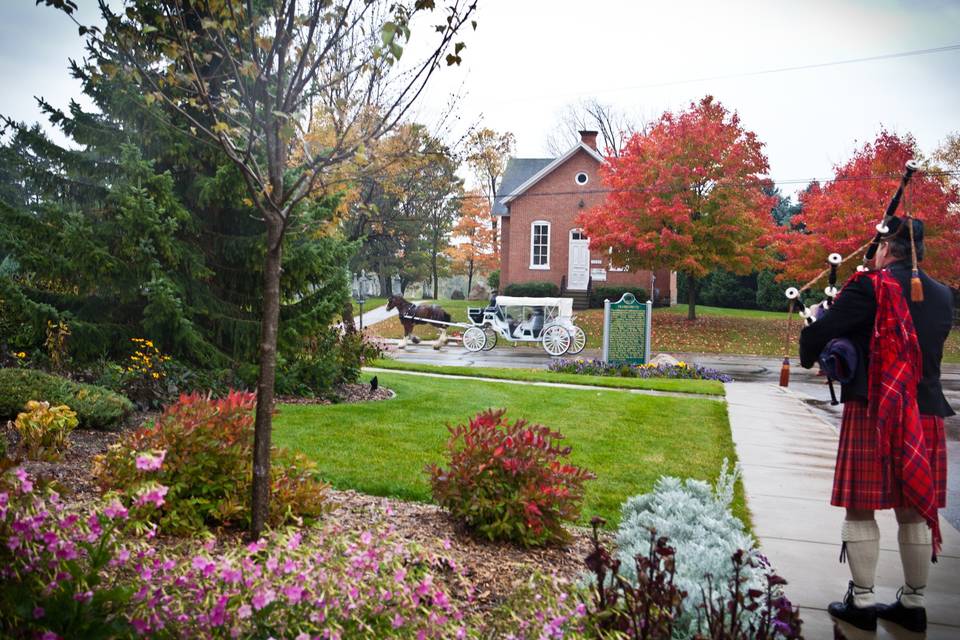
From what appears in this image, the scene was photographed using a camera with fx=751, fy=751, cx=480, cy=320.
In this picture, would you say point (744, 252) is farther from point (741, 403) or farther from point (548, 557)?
point (548, 557)

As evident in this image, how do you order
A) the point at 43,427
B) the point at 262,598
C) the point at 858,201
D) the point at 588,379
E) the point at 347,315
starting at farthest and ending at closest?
the point at 858,201 < the point at 347,315 < the point at 588,379 < the point at 43,427 < the point at 262,598

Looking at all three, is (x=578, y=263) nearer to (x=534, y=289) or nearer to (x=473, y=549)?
(x=534, y=289)

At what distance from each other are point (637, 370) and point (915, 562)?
1124 centimetres

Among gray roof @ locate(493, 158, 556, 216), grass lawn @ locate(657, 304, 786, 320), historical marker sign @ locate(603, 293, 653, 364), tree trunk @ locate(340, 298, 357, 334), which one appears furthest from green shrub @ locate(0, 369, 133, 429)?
gray roof @ locate(493, 158, 556, 216)

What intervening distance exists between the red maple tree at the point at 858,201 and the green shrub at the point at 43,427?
1944cm

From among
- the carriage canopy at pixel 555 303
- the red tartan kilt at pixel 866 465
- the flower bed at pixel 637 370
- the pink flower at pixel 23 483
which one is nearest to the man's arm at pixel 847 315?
the red tartan kilt at pixel 866 465

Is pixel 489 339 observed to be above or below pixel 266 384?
below

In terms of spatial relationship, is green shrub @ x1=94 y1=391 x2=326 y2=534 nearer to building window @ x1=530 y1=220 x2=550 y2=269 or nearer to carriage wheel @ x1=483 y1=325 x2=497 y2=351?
carriage wheel @ x1=483 y1=325 x2=497 y2=351

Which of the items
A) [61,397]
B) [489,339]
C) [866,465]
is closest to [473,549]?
[866,465]

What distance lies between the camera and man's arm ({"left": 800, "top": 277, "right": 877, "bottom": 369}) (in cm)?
339

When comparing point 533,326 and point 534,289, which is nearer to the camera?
point 533,326

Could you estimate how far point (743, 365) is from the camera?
18.0m

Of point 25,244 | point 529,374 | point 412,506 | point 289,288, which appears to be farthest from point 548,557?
point 529,374

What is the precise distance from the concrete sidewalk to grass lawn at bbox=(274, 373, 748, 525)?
235 mm
